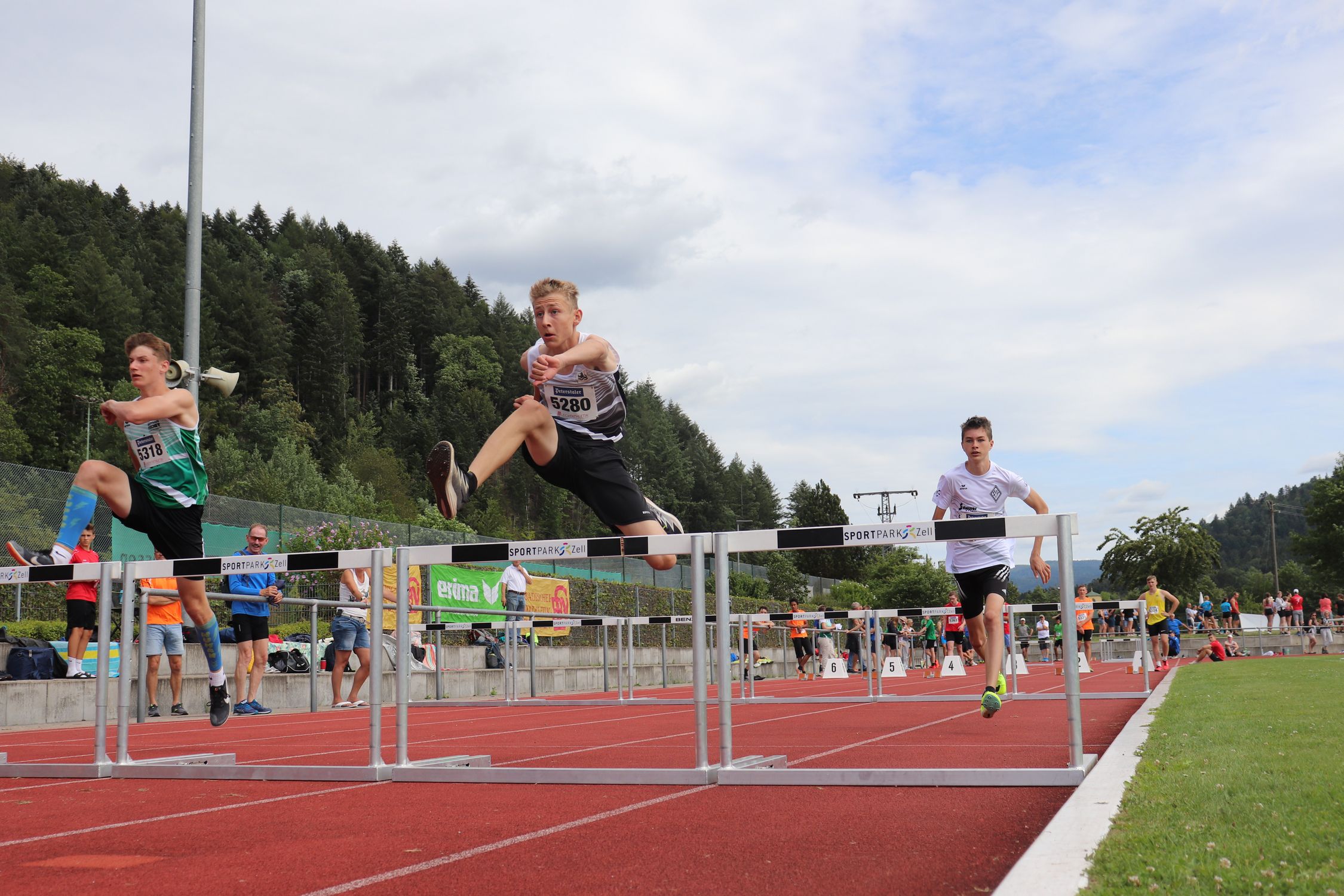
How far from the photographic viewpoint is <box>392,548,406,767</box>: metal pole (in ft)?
20.0

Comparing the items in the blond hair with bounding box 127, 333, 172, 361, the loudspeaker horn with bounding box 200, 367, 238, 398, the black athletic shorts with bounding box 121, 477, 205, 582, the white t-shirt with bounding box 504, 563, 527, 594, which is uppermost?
the loudspeaker horn with bounding box 200, 367, 238, 398

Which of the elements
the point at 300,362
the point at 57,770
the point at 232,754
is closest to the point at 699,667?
the point at 232,754

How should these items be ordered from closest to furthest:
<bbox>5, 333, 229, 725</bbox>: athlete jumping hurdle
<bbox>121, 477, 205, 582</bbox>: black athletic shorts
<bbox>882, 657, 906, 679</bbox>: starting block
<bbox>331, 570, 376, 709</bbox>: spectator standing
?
1. <bbox>5, 333, 229, 725</bbox>: athlete jumping hurdle
2. <bbox>121, 477, 205, 582</bbox>: black athletic shorts
3. <bbox>331, 570, 376, 709</bbox>: spectator standing
4. <bbox>882, 657, 906, 679</bbox>: starting block

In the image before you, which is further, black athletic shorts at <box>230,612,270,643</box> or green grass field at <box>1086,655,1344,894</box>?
Answer: black athletic shorts at <box>230,612,270,643</box>

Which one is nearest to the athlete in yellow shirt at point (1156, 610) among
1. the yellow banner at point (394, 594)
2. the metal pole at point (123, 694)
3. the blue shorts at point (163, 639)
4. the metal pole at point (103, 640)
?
the yellow banner at point (394, 594)

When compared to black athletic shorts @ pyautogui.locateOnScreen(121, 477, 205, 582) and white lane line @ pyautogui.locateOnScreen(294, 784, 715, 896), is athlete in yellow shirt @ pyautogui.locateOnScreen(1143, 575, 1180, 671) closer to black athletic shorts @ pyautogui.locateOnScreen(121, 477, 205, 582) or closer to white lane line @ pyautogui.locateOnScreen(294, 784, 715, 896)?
black athletic shorts @ pyautogui.locateOnScreen(121, 477, 205, 582)

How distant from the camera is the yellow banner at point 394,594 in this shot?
15523 mm

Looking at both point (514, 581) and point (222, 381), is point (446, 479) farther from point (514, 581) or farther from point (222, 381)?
point (514, 581)

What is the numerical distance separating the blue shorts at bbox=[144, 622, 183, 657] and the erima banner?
33.0 ft

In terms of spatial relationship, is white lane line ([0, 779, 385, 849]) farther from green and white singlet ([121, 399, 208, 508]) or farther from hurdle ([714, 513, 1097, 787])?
green and white singlet ([121, 399, 208, 508])

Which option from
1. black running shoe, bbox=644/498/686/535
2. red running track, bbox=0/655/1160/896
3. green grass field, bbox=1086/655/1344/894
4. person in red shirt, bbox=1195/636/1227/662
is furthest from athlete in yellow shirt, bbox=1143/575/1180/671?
black running shoe, bbox=644/498/686/535

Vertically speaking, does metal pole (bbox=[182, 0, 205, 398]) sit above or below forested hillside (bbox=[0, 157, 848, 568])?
below

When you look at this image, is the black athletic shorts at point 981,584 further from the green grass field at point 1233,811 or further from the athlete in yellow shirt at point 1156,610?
the athlete in yellow shirt at point 1156,610

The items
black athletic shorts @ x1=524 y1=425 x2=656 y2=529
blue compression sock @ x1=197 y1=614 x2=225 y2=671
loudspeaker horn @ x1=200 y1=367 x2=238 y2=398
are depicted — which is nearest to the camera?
black athletic shorts @ x1=524 y1=425 x2=656 y2=529
